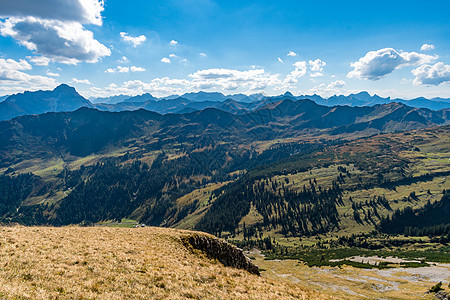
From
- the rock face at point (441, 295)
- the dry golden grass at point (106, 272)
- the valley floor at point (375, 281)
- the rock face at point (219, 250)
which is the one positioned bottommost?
the valley floor at point (375, 281)

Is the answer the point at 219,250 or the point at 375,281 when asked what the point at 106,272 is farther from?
the point at 375,281

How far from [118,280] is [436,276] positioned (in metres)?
103

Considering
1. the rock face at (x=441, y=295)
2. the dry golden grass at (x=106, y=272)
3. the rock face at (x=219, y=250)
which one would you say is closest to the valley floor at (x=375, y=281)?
the rock face at (x=441, y=295)

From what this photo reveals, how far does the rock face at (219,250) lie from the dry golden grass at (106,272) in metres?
5.42

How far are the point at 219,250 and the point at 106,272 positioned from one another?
89.4 ft

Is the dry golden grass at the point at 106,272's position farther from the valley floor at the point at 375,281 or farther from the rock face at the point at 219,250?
→ the valley floor at the point at 375,281

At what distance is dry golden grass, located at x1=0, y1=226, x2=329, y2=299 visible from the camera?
19.9 meters

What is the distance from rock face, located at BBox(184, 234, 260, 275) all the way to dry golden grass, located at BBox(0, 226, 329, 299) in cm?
542

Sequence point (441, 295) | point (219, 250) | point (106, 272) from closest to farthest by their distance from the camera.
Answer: point (106, 272), point (441, 295), point (219, 250)

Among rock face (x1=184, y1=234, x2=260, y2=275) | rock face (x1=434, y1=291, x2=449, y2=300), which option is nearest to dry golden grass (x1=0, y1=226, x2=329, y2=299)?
rock face (x1=184, y1=234, x2=260, y2=275)

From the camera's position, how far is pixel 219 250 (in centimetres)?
4747

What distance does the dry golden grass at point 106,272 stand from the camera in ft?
65.3

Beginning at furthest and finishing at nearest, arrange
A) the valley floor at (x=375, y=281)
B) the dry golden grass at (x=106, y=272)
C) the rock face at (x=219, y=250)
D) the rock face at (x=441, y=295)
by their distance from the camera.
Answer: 1. the valley floor at (x=375, y=281)
2. the rock face at (x=441, y=295)
3. the rock face at (x=219, y=250)
4. the dry golden grass at (x=106, y=272)

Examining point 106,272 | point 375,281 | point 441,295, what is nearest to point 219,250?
point 106,272
